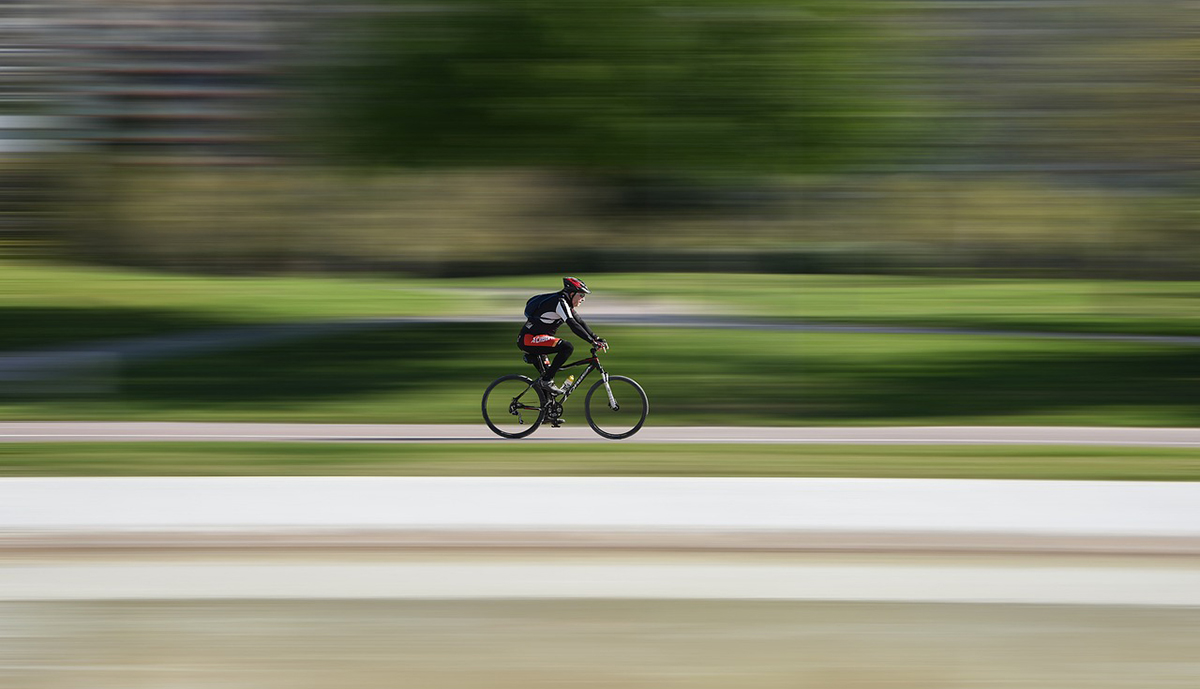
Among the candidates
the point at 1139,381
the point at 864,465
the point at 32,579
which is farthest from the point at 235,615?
the point at 1139,381

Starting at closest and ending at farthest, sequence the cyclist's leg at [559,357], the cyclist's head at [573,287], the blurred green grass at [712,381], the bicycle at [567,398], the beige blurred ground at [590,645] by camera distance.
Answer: the beige blurred ground at [590,645] → the cyclist's head at [573,287] → the cyclist's leg at [559,357] → the bicycle at [567,398] → the blurred green grass at [712,381]

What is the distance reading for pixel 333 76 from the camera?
16953 mm

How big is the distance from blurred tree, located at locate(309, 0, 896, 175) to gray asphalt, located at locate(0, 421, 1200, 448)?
14.8ft

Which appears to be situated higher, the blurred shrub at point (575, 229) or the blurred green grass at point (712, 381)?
the blurred shrub at point (575, 229)

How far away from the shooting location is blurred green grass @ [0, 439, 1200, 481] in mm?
10195

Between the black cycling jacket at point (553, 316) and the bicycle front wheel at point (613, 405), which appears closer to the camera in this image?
the black cycling jacket at point (553, 316)

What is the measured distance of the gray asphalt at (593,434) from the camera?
11805 mm

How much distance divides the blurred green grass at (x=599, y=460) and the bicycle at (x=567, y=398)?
0.25m

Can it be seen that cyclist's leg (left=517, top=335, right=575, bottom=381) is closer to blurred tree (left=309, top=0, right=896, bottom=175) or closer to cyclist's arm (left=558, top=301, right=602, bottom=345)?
cyclist's arm (left=558, top=301, right=602, bottom=345)

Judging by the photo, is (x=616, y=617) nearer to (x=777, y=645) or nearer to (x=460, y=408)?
(x=777, y=645)

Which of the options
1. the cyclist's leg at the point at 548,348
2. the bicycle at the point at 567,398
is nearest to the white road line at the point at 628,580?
the cyclist's leg at the point at 548,348

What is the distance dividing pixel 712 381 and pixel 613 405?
5482mm

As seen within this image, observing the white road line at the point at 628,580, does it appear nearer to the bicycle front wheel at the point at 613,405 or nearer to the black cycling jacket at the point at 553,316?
the black cycling jacket at the point at 553,316

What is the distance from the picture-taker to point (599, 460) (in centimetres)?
1075
